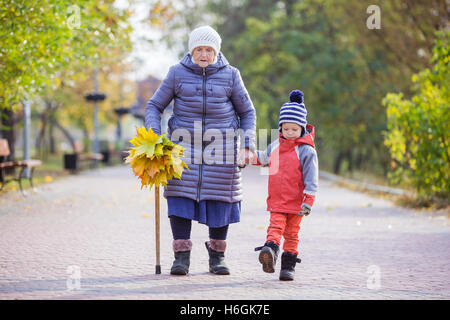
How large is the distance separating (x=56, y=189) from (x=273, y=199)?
11.7 metres

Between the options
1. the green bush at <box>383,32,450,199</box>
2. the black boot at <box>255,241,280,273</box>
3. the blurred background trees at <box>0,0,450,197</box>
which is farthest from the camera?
the blurred background trees at <box>0,0,450,197</box>

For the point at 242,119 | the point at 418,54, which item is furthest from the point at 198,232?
the point at 418,54

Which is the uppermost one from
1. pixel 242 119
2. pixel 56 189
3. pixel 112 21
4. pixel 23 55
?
pixel 112 21

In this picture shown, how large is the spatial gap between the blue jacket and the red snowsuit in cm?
26

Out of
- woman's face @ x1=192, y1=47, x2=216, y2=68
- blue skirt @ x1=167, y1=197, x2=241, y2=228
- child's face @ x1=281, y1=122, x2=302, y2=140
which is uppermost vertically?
woman's face @ x1=192, y1=47, x2=216, y2=68

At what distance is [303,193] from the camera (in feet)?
18.4

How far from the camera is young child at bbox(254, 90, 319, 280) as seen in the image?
5.63 m

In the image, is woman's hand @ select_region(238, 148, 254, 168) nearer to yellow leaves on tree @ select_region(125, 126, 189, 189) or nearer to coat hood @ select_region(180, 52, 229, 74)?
yellow leaves on tree @ select_region(125, 126, 189, 189)

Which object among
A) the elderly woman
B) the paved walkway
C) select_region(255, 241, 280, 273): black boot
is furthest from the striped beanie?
the paved walkway

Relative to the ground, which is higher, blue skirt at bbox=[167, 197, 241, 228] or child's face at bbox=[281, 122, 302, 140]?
child's face at bbox=[281, 122, 302, 140]

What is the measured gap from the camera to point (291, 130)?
18.8ft

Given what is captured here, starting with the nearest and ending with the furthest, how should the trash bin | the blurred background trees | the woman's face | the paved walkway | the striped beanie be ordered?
the paved walkway → the striped beanie → the woman's face → the blurred background trees → the trash bin

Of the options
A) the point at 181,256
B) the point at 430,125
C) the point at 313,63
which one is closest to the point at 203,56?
the point at 181,256
